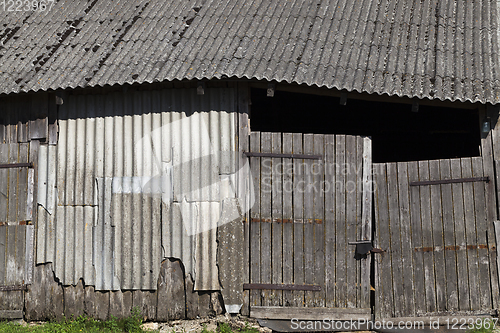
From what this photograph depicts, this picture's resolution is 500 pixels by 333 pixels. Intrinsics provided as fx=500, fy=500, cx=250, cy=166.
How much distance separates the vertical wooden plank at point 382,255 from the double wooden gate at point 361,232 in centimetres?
1

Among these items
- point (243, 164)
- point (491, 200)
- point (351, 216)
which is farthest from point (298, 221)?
point (491, 200)

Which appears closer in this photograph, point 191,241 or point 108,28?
point 191,241

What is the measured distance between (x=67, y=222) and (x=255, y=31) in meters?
3.70

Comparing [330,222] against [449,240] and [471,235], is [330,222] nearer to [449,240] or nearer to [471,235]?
[449,240]

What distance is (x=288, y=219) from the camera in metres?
6.38

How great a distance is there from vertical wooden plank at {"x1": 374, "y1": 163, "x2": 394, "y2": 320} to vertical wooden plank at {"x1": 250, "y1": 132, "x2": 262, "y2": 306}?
1493 mm

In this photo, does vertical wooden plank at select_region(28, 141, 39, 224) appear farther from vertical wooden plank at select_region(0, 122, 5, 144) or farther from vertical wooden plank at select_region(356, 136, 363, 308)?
vertical wooden plank at select_region(356, 136, 363, 308)

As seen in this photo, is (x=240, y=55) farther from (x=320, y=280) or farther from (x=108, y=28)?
(x=320, y=280)

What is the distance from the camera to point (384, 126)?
8695 mm

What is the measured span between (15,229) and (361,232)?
459 cm

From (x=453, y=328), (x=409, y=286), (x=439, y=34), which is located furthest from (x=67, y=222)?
(x=439, y=34)

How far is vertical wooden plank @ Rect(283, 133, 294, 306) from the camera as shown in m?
6.32

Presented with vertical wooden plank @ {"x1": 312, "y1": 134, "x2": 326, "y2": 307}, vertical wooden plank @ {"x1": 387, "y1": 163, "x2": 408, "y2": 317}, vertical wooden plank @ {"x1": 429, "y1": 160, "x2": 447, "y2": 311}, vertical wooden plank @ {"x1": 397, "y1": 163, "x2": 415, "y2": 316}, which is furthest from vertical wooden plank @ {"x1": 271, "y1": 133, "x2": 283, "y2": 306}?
vertical wooden plank @ {"x1": 429, "y1": 160, "x2": 447, "y2": 311}

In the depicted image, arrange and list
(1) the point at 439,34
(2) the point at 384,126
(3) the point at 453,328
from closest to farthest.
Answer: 1. (3) the point at 453,328
2. (1) the point at 439,34
3. (2) the point at 384,126
